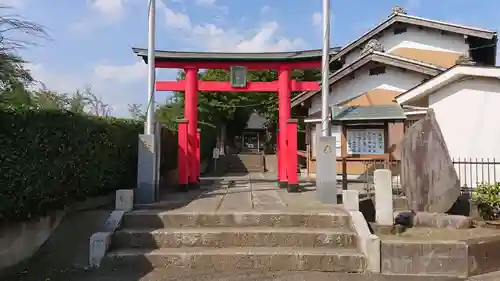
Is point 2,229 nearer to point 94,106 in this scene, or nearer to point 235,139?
point 94,106

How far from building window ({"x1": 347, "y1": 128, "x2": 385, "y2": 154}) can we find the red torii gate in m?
4.98

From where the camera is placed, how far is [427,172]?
7926mm

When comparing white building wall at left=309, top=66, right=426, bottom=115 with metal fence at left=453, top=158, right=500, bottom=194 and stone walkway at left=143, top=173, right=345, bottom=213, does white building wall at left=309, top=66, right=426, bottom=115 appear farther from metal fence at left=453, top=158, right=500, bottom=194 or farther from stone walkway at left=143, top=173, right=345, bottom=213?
stone walkway at left=143, top=173, right=345, bottom=213

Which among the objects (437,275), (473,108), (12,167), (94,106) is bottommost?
(437,275)

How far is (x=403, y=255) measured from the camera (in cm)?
580

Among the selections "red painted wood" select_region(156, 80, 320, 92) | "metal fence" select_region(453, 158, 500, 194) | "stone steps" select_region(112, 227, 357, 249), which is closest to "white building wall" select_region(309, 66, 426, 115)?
"red painted wood" select_region(156, 80, 320, 92)

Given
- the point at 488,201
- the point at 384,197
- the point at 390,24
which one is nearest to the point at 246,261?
the point at 384,197

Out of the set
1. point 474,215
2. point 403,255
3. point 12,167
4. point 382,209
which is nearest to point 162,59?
point 12,167

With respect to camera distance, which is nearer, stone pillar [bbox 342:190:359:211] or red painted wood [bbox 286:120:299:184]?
stone pillar [bbox 342:190:359:211]

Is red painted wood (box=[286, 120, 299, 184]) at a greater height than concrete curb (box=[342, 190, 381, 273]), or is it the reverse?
red painted wood (box=[286, 120, 299, 184])

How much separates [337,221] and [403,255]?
1262mm

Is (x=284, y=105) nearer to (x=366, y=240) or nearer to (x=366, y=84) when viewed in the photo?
(x=366, y=240)

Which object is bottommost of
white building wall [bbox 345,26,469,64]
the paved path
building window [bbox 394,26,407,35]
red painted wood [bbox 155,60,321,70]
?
the paved path

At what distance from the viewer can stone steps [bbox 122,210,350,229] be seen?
6.71 meters
